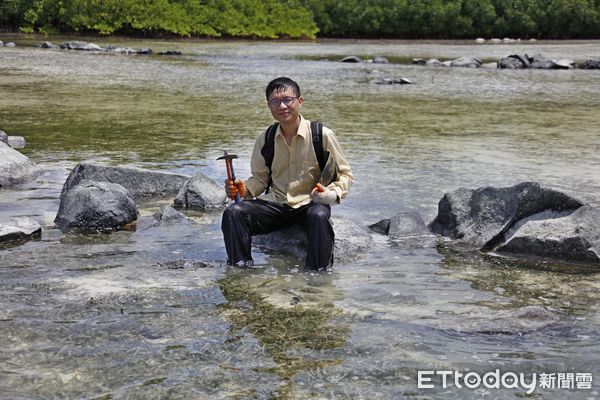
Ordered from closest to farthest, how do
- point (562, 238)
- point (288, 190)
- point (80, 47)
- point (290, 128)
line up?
point (290, 128)
point (288, 190)
point (562, 238)
point (80, 47)

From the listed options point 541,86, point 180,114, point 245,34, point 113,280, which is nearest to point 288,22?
point 245,34

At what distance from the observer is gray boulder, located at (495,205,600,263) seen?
19.7ft

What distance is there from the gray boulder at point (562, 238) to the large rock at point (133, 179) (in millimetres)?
3620

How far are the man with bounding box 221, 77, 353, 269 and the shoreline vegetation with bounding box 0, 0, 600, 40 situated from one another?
177ft

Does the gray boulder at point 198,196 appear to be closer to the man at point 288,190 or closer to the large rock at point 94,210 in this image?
the large rock at point 94,210

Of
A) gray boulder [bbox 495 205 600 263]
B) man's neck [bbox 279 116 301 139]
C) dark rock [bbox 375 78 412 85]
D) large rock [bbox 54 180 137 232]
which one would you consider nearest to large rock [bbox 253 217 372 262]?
man's neck [bbox 279 116 301 139]

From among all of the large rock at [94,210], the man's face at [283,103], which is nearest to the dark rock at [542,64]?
the large rock at [94,210]

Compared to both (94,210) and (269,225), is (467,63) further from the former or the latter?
(269,225)

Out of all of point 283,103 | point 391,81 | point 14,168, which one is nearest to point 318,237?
point 283,103

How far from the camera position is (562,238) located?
608 centimetres

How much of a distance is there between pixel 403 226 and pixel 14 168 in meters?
4.40

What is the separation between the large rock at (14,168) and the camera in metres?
8.65

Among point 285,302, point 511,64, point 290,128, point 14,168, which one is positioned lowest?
point 285,302

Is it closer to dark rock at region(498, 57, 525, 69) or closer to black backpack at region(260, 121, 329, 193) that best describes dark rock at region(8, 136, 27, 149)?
black backpack at region(260, 121, 329, 193)
